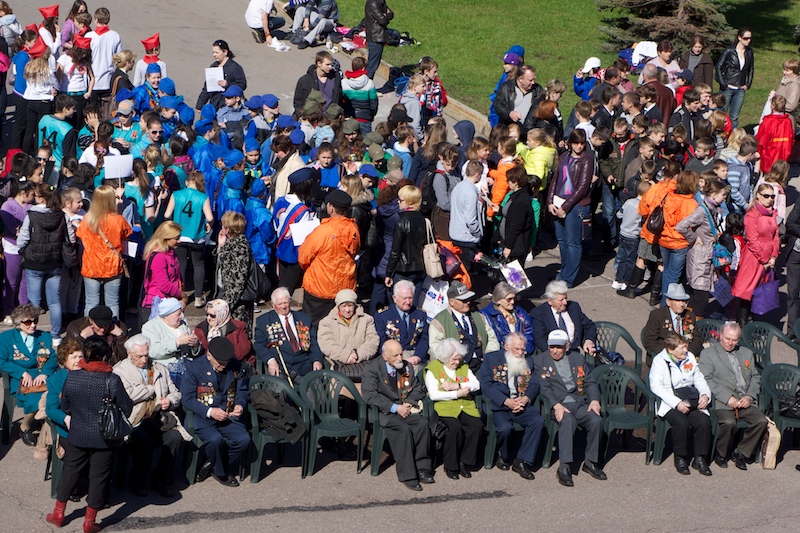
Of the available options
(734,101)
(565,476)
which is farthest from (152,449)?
(734,101)

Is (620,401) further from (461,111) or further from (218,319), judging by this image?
(461,111)

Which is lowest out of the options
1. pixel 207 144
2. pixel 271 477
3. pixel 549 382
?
pixel 271 477

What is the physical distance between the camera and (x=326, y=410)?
408 inches

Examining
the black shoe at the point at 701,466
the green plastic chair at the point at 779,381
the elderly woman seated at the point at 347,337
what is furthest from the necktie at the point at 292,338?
the green plastic chair at the point at 779,381

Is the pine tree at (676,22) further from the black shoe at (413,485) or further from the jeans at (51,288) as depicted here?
the black shoe at (413,485)

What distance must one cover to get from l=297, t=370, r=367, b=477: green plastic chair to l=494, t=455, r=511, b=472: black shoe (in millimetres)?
1207

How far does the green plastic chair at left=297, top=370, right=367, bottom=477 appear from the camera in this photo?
996 centimetres

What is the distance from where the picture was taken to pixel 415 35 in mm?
22891

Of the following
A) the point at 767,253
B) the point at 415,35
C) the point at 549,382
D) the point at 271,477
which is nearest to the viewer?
the point at 271,477

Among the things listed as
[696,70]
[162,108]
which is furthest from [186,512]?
[696,70]

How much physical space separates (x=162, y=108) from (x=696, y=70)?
8574mm

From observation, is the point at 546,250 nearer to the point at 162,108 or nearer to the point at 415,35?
the point at 162,108

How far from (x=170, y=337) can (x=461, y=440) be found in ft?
8.72

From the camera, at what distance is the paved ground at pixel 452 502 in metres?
9.18
